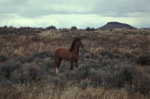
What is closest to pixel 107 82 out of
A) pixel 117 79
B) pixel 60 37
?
pixel 117 79

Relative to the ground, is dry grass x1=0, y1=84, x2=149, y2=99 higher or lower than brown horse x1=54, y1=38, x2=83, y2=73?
lower

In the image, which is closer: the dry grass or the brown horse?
the dry grass

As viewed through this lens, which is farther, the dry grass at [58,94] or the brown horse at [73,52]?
the brown horse at [73,52]

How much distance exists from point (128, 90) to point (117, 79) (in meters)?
1.11

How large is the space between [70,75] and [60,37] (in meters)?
16.5

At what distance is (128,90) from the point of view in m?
5.73

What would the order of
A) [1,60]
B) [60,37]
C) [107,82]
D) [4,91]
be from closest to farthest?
[4,91], [107,82], [1,60], [60,37]

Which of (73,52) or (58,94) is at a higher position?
(73,52)

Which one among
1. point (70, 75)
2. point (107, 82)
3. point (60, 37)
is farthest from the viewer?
point (60, 37)

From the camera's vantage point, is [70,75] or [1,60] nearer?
[70,75]

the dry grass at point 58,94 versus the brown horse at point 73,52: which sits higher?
the brown horse at point 73,52

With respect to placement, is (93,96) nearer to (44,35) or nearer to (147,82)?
(147,82)

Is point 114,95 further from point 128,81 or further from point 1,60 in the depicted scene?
point 1,60

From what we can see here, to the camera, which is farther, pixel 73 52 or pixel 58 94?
pixel 73 52
